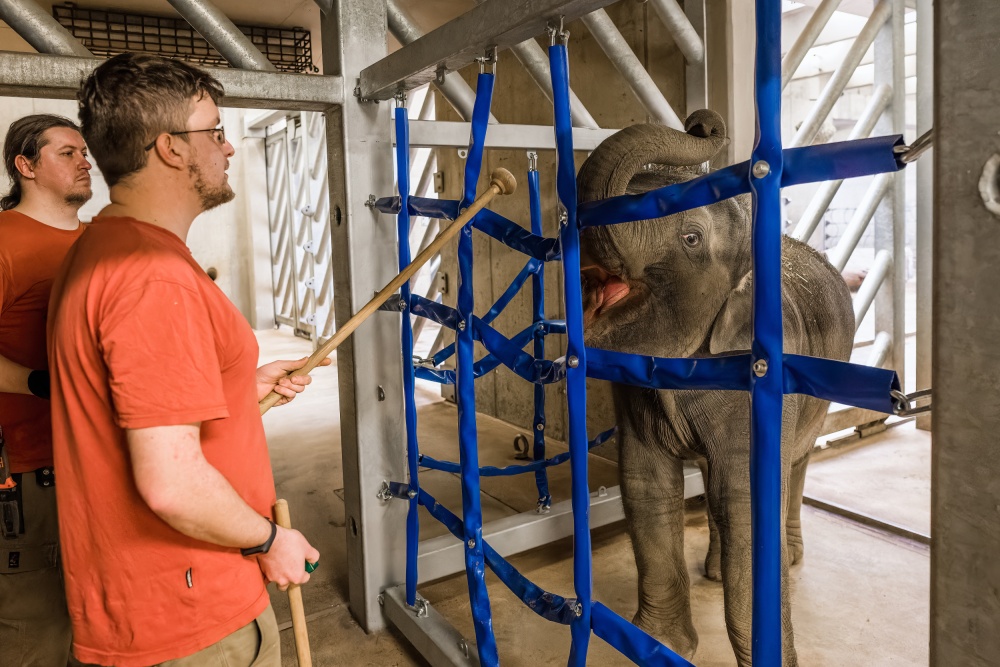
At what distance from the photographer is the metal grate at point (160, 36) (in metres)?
6.07

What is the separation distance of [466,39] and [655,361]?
40.4 inches

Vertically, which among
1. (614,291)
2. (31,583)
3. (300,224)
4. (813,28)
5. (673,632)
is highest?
(813,28)

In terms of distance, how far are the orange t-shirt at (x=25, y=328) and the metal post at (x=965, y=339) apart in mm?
2286

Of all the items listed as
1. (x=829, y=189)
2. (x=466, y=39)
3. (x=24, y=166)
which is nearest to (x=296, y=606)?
(x=466, y=39)

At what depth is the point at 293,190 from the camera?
12.7 meters

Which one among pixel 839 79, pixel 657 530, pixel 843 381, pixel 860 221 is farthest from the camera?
pixel 860 221

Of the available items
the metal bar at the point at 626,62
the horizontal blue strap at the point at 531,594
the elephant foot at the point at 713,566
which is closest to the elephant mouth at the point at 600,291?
the horizontal blue strap at the point at 531,594

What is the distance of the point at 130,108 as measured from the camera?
1.51 metres

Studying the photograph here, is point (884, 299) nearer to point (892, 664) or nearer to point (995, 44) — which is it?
point (892, 664)

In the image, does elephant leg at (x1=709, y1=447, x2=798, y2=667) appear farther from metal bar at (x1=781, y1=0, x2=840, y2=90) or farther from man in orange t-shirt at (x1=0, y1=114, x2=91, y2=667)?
metal bar at (x1=781, y1=0, x2=840, y2=90)

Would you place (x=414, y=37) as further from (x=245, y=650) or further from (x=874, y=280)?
(x=874, y=280)

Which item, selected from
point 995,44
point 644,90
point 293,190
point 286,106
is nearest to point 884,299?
point 644,90

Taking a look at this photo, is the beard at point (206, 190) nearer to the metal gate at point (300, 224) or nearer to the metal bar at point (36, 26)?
the metal bar at point (36, 26)

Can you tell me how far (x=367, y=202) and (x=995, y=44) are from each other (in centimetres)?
228
